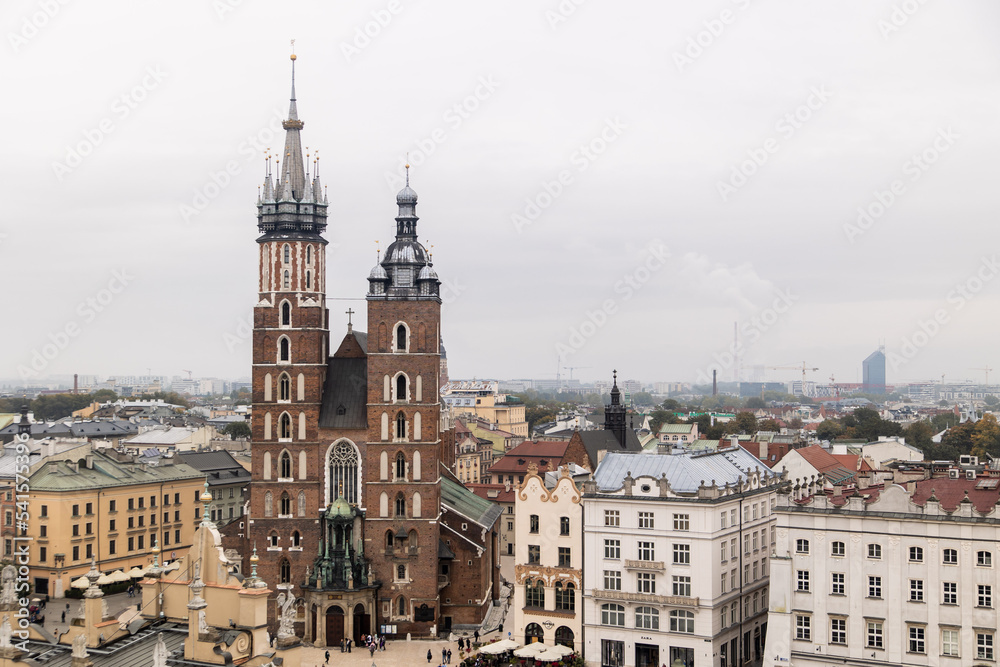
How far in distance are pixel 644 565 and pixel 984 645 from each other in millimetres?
22276

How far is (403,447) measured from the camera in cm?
9031

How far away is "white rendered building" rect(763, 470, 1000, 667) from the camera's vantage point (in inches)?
2434

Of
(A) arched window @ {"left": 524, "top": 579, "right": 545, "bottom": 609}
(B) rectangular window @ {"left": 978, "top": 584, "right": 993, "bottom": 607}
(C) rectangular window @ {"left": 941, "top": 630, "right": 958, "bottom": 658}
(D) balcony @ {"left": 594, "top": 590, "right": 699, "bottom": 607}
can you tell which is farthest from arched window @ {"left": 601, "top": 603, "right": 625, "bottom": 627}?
(B) rectangular window @ {"left": 978, "top": 584, "right": 993, "bottom": 607}

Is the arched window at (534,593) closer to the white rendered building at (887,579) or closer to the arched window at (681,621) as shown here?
the arched window at (681,621)

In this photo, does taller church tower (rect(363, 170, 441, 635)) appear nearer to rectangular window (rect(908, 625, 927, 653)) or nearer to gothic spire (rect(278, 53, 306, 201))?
gothic spire (rect(278, 53, 306, 201))

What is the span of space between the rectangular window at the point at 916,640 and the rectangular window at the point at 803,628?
5.77 meters

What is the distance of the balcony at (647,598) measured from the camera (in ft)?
242

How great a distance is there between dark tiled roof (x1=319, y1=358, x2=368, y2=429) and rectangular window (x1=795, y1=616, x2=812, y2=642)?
129 ft

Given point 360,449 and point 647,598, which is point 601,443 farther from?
point 647,598

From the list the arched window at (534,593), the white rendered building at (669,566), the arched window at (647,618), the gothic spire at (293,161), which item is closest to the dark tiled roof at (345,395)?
the gothic spire at (293,161)

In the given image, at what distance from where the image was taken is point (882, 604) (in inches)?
2522

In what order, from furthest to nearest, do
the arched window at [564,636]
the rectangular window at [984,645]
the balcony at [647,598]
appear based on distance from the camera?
the arched window at [564,636] → the balcony at [647,598] → the rectangular window at [984,645]

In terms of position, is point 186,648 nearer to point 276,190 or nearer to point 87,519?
point 276,190

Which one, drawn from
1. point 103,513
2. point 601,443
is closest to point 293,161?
point 103,513
